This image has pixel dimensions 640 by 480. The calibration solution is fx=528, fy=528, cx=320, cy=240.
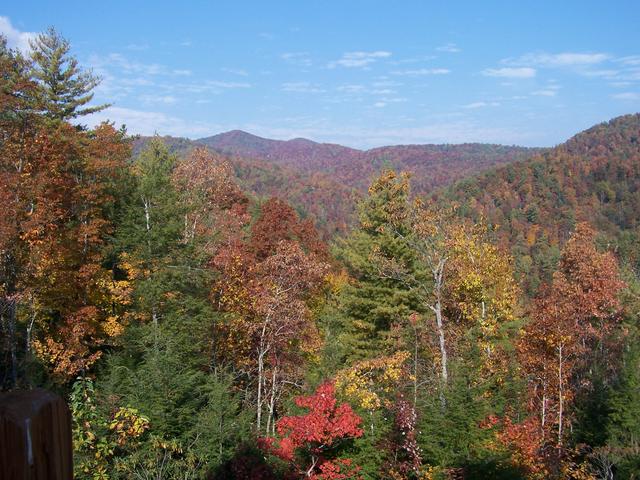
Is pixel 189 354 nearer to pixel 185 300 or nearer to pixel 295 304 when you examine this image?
pixel 185 300

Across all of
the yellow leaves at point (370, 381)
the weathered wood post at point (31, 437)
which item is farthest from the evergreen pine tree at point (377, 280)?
the weathered wood post at point (31, 437)

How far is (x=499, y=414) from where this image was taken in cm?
1418

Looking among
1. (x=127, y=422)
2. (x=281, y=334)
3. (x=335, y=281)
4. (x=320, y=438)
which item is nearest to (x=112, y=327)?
(x=281, y=334)

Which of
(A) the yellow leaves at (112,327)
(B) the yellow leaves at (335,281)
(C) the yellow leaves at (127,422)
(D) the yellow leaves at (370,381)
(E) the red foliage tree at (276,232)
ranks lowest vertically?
(D) the yellow leaves at (370,381)

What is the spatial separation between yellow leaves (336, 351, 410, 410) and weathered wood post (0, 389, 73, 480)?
546 inches

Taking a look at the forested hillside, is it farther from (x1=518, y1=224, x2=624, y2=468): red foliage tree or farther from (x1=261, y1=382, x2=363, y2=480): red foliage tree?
(x1=261, y1=382, x2=363, y2=480): red foliage tree

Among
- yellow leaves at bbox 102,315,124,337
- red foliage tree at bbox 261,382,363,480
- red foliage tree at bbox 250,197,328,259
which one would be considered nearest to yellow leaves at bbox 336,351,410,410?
red foliage tree at bbox 261,382,363,480

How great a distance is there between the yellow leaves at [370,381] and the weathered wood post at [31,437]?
13861mm

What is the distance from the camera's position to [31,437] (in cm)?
101

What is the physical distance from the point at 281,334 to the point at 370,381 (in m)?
3.94

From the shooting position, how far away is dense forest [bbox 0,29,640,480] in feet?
40.0

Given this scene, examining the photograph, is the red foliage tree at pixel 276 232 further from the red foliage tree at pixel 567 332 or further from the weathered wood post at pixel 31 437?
the weathered wood post at pixel 31 437

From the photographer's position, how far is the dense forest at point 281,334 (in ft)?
40.0

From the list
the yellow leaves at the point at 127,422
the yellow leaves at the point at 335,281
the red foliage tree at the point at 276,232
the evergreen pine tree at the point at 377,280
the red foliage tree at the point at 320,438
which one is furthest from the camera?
the yellow leaves at the point at 335,281
